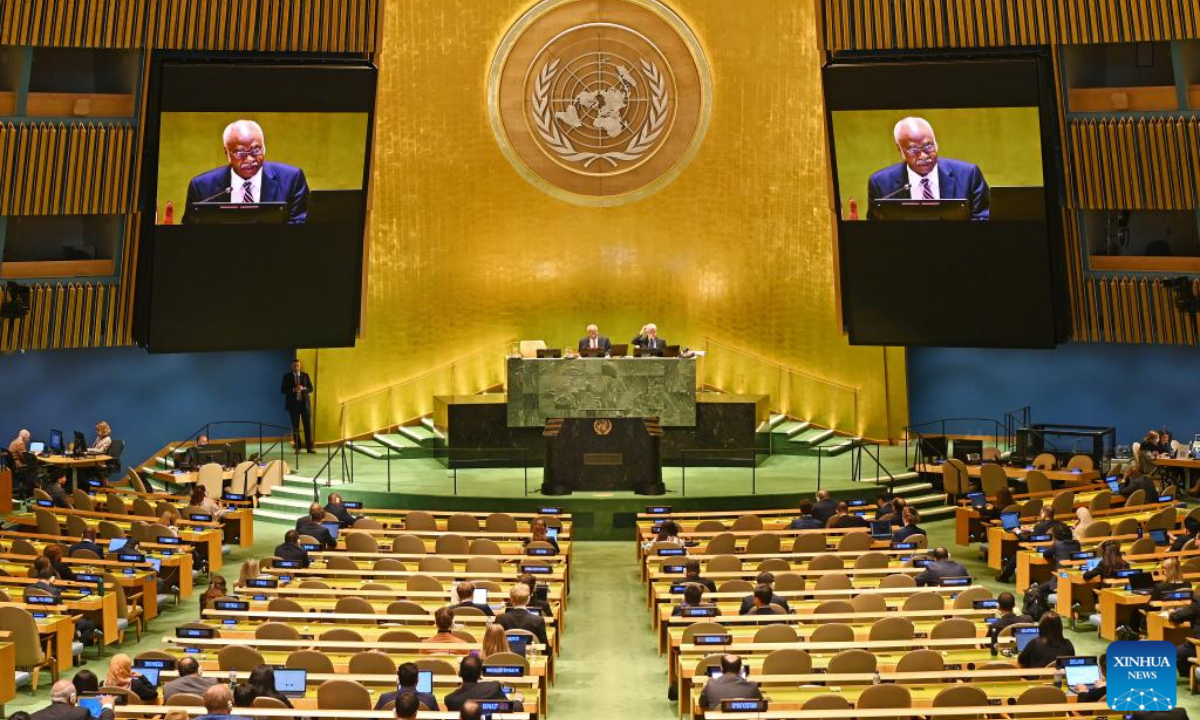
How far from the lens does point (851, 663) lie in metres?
11.8

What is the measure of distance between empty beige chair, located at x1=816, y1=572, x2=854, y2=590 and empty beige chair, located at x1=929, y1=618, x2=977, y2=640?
2181mm

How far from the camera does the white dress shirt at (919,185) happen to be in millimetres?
21078

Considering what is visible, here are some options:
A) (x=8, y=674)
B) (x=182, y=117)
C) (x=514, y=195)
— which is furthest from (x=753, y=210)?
(x=8, y=674)

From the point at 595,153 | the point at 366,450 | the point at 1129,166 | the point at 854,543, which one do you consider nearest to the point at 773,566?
the point at 854,543

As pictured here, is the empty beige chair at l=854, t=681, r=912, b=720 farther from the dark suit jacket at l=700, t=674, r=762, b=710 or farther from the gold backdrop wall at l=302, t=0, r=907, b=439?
the gold backdrop wall at l=302, t=0, r=907, b=439

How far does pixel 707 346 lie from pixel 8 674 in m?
15.1

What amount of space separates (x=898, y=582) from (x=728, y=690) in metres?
4.63

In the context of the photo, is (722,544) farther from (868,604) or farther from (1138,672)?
(1138,672)

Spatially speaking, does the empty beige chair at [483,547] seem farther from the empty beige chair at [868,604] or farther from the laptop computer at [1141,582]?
the laptop computer at [1141,582]

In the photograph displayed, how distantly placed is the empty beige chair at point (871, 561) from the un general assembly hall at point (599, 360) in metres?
0.04

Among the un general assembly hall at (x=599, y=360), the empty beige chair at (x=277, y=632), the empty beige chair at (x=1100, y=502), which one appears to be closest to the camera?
the empty beige chair at (x=277, y=632)

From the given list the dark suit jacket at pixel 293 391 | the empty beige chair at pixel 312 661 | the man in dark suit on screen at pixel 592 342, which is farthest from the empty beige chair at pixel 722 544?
the dark suit jacket at pixel 293 391

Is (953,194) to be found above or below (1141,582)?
above

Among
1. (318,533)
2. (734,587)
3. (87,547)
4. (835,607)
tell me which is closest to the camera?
(835,607)
